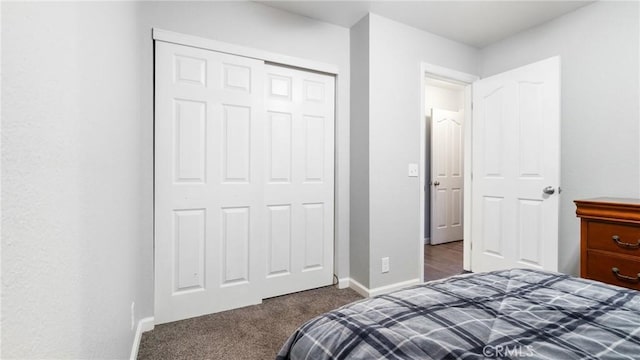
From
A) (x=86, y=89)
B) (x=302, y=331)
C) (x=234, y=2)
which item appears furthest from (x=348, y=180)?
(x=86, y=89)

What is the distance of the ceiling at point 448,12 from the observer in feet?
7.57

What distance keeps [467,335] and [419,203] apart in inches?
82.6

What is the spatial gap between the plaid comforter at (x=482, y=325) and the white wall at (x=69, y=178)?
572 millimetres

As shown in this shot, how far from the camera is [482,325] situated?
0.75 m

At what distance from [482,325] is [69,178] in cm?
108

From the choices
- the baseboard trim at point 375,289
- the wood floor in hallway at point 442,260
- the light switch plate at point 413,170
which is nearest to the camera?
the baseboard trim at point 375,289

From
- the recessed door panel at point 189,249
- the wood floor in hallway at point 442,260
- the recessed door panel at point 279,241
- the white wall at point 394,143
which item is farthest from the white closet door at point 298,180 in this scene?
the wood floor in hallway at point 442,260

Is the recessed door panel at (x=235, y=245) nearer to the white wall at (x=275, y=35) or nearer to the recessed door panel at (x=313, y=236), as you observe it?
the recessed door panel at (x=313, y=236)

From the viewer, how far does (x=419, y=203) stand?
270cm

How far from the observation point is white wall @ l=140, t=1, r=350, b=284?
6.38ft

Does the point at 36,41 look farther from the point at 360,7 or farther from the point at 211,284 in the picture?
the point at 360,7

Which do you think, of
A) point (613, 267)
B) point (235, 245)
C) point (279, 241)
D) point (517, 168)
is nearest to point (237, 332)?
point (235, 245)

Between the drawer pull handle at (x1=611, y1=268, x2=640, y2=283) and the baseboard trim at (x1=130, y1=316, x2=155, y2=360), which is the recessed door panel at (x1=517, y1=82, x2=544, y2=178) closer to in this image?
the drawer pull handle at (x1=611, y1=268, x2=640, y2=283)

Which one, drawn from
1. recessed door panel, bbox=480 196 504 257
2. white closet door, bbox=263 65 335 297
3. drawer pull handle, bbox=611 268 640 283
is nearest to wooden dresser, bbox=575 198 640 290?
drawer pull handle, bbox=611 268 640 283
